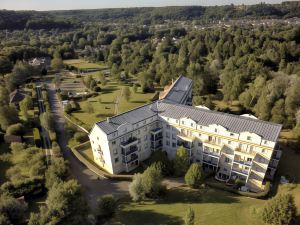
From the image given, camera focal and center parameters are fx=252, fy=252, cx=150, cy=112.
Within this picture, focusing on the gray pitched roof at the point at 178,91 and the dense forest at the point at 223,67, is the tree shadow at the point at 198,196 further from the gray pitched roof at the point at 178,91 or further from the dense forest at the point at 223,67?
the dense forest at the point at 223,67

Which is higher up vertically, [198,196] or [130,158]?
[130,158]

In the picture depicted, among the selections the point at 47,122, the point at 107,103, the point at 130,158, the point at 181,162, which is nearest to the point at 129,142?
the point at 130,158

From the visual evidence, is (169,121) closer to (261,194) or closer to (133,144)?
(133,144)

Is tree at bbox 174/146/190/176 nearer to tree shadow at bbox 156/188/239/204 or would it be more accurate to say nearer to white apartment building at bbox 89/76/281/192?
tree shadow at bbox 156/188/239/204

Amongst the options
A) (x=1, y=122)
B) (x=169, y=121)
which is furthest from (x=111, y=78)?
(x=169, y=121)

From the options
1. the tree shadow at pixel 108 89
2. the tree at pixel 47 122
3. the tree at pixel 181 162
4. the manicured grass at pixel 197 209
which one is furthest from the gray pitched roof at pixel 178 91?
the tree shadow at pixel 108 89

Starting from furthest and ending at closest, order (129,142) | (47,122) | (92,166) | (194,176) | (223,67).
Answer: (223,67)
(47,122)
(92,166)
(129,142)
(194,176)

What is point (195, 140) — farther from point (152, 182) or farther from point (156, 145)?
point (152, 182)
